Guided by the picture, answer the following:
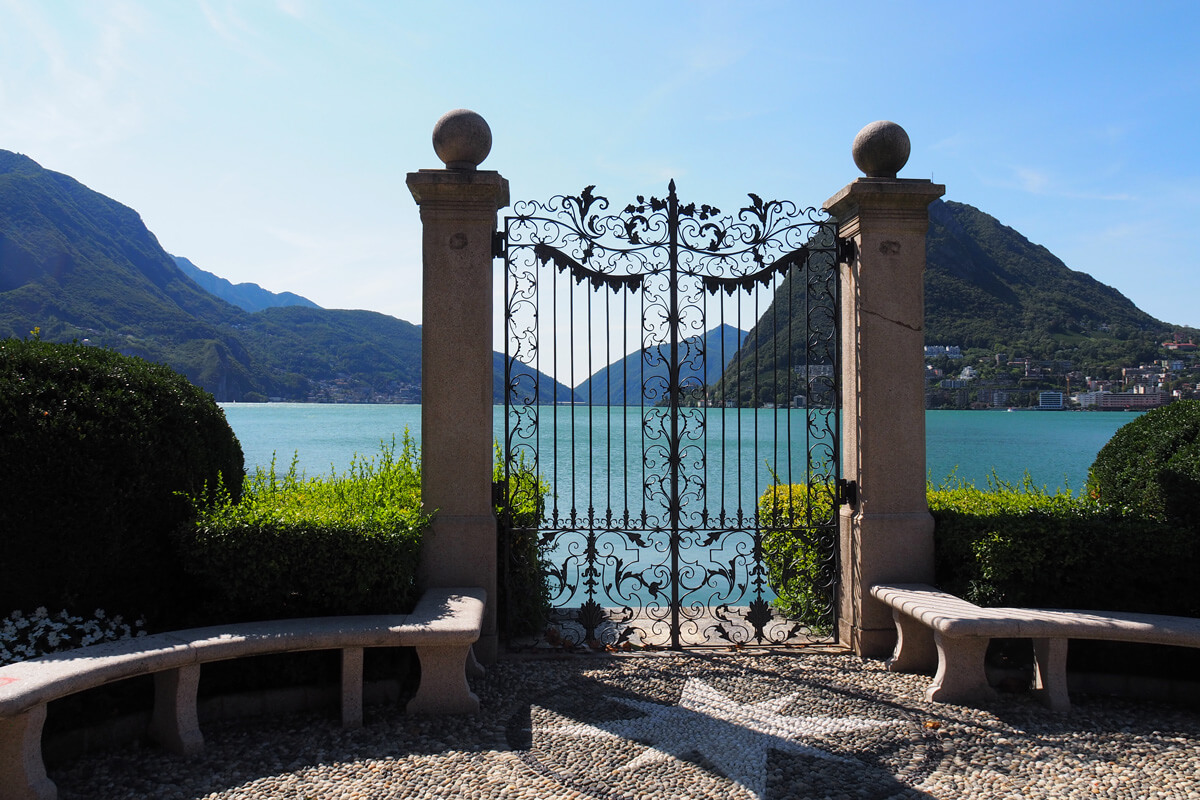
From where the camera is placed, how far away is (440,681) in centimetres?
447

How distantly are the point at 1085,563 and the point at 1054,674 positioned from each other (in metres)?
0.87

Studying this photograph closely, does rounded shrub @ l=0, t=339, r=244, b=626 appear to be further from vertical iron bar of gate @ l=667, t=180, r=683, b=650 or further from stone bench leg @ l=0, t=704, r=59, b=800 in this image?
vertical iron bar of gate @ l=667, t=180, r=683, b=650

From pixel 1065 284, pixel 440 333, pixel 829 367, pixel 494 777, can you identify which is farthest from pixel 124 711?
pixel 1065 284

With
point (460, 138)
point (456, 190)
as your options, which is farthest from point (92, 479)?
point (460, 138)

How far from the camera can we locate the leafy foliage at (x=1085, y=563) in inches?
194

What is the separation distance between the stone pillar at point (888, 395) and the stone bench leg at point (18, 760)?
17.2 feet

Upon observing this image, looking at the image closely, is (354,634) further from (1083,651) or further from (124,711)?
(1083,651)

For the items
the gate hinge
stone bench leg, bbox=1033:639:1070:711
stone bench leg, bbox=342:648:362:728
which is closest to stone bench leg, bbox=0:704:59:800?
stone bench leg, bbox=342:648:362:728

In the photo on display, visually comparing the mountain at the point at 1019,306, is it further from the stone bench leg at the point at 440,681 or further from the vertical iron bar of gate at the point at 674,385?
Answer: the stone bench leg at the point at 440,681

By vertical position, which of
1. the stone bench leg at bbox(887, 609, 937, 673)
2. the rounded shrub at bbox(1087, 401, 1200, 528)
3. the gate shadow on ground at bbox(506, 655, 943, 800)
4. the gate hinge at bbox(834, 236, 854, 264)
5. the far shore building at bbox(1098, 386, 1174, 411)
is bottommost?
the gate shadow on ground at bbox(506, 655, 943, 800)

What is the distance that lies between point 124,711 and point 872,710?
14.8 feet

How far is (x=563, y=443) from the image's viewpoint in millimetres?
44875

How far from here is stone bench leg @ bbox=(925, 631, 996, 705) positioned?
4.68 meters

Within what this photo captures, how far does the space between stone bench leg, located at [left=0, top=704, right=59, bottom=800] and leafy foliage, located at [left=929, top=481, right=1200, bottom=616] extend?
18.6 ft
